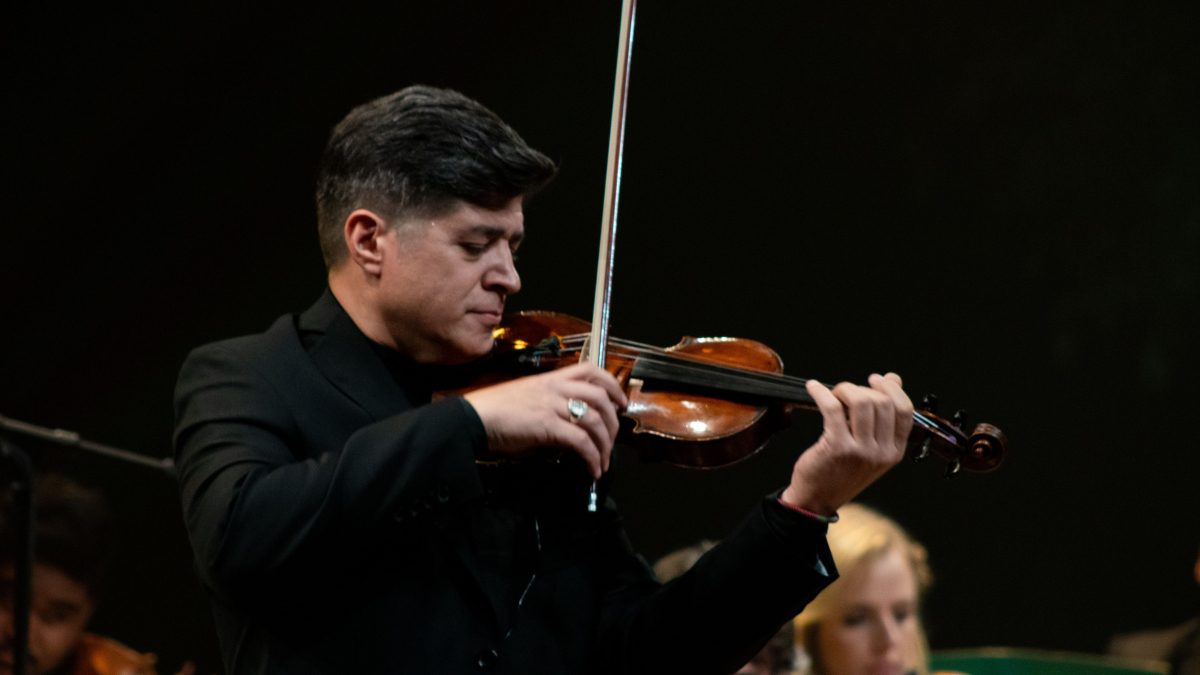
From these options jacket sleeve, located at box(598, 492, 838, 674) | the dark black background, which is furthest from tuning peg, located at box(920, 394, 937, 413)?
the dark black background

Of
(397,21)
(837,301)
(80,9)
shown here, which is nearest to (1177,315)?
(837,301)

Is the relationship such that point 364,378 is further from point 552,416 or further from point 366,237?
point 552,416

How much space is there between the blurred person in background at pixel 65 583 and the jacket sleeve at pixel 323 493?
5.13ft

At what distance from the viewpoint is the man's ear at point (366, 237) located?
1.70 m

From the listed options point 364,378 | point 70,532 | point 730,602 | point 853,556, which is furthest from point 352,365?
point 70,532

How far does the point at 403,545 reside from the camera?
5.19 ft

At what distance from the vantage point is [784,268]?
386cm

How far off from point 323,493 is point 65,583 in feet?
7.26

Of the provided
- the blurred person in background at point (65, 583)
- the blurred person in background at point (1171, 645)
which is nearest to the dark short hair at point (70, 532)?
the blurred person in background at point (65, 583)

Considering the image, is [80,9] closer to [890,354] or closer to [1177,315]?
[890,354]

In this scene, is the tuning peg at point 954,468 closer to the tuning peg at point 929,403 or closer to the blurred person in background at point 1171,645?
the tuning peg at point 929,403

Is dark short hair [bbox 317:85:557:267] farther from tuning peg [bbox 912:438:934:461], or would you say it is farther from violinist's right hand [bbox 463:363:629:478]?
tuning peg [bbox 912:438:934:461]

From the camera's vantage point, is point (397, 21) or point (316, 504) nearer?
point (316, 504)

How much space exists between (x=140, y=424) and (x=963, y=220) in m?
2.28
